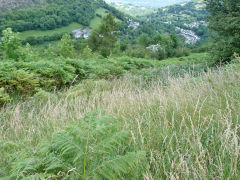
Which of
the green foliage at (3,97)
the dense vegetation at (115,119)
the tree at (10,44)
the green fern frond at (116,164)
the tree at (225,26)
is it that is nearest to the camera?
the green fern frond at (116,164)

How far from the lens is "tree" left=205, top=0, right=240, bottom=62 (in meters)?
12.1

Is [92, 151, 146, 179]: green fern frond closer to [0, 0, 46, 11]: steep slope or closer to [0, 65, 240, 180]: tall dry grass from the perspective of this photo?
[0, 65, 240, 180]: tall dry grass

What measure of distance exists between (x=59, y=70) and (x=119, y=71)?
3.48 meters

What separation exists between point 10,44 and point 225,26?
43.8 feet

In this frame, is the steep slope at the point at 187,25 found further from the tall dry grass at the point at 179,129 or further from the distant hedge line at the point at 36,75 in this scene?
the tall dry grass at the point at 179,129

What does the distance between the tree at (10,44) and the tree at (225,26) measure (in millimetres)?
11589

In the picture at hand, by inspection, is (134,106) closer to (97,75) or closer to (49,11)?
(97,75)

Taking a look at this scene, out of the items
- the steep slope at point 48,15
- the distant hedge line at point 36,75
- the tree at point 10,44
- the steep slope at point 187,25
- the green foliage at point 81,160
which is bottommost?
the steep slope at point 187,25

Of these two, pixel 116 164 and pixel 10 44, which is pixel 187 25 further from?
pixel 116 164

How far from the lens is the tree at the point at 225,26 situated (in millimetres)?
12070

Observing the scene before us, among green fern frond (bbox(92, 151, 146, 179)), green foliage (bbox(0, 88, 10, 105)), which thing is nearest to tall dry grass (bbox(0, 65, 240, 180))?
green fern frond (bbox(92, 151, 146, 179))

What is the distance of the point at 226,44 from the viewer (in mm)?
12547

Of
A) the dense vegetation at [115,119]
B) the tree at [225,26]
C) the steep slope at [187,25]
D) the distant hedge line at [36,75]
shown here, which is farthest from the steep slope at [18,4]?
the distant hedge line at [36,75]

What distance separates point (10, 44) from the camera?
661 cm
